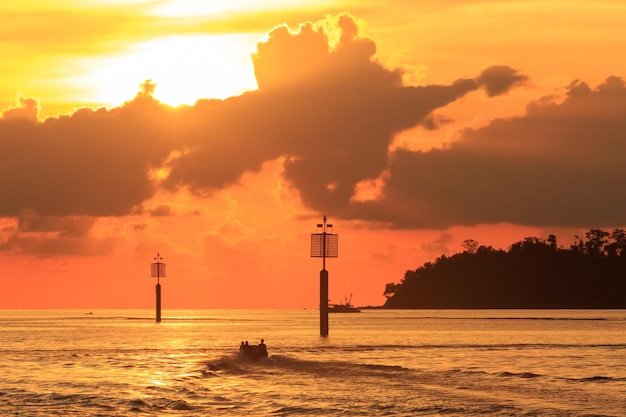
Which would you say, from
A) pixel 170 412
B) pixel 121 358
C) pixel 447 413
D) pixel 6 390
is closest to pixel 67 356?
pixel 121 358

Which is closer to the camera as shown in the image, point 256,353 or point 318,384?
point 318,384

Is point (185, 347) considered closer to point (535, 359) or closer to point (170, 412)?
point (535, 359)

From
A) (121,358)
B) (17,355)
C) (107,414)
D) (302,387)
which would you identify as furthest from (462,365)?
(17,355)

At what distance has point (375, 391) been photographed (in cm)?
6266

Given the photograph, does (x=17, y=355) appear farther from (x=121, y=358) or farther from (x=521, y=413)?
(x=521, y=413)

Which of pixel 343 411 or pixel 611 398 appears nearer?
pixel 343 411

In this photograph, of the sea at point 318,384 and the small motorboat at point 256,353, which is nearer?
the sea at point 318,384

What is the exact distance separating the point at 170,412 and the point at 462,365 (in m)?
35.7

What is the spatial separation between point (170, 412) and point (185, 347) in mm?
67102

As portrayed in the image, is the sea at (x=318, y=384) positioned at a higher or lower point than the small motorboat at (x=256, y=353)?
lower

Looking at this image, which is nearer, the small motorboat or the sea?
the sea

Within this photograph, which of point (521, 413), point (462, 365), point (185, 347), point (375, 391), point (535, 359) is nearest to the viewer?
point (521, 413)

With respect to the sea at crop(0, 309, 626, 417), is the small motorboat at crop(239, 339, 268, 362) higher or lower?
higher

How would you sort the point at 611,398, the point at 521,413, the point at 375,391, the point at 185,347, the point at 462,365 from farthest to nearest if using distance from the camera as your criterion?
the point at 185,347, the point at 462,365, the point at 375,391, the point at 611,398, the point at 521,413
